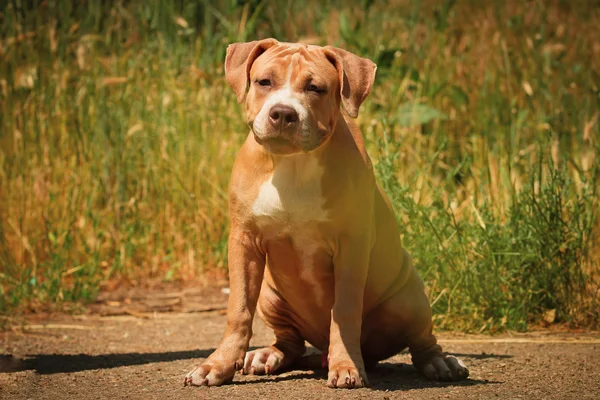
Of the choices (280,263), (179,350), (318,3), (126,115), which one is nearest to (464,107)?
(318,3)

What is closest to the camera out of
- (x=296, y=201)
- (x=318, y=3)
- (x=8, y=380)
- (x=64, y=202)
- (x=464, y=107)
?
(x=296, y=201)

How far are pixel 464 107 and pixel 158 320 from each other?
3.45 metres

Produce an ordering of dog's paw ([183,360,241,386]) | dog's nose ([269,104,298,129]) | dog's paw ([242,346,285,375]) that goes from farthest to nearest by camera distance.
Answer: dog's paw ([242,346,285,375]) → dog's paw ([183,360,241,386]) → dog's nose ([269,104,298,129])

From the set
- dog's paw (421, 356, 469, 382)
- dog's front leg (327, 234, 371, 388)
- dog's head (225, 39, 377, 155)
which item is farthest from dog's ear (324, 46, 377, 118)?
dog's paw (421, 356, 469, 382)

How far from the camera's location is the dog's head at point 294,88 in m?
3.43

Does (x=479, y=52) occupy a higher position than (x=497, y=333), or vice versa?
(x=479, y=52)

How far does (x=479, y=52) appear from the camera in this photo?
8.19 meters

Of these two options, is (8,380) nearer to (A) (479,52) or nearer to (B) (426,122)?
(B) (426,122)

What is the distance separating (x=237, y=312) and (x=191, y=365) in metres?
0.73

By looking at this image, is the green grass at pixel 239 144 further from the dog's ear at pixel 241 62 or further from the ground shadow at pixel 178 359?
the dog's ear at pixel 241 62

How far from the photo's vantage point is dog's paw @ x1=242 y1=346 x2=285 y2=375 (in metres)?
3.99

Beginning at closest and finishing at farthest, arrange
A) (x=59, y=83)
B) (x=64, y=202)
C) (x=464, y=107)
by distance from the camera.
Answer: (x=64, y=202) < (x=59, y=83) < (x=464, y=107)

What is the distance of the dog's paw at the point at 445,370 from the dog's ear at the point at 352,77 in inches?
45.1

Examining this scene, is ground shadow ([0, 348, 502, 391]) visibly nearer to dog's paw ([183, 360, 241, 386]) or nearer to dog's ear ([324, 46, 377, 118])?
dog's paw ([183, 360, 241, 386])
